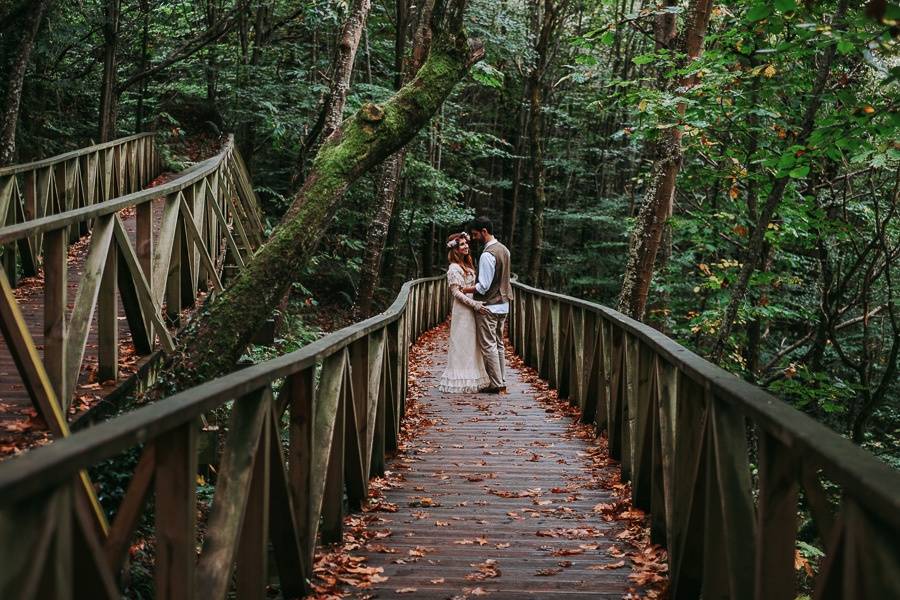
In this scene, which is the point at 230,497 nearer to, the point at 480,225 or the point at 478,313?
the point at 480,225

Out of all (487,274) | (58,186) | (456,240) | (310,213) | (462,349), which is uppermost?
(58,186)

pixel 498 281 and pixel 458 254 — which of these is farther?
pixel 458 254

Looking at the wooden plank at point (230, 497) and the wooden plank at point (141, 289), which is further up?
the wooden plank at point (141, 289)

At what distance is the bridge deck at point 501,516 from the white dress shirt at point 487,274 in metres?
1.79

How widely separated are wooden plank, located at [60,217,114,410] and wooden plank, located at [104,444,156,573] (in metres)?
2.84

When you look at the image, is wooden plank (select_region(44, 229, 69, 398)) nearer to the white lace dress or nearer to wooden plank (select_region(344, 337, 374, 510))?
wooden plank (select_region(344, 337, 374, 510))

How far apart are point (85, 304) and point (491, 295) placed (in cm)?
623

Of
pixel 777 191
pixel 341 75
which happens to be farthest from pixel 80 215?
pixel 341 75

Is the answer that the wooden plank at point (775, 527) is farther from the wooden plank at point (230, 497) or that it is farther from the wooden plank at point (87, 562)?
the wooden plank at point (87, 562)

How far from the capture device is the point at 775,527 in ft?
8.67

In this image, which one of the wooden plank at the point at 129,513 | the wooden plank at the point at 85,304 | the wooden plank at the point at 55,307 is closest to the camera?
the wooden plank at the point at 129,513

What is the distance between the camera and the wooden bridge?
1871 millimetres

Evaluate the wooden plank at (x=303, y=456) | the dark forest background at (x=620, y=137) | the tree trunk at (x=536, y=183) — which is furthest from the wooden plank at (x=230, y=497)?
the tree trunk at (x=536, y=183)

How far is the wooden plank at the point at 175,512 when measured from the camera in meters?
2.36
